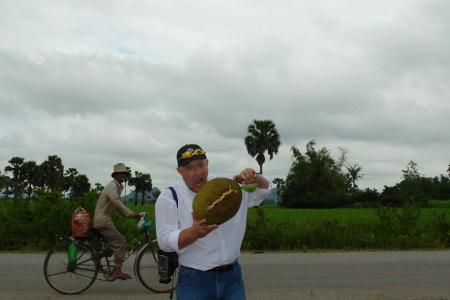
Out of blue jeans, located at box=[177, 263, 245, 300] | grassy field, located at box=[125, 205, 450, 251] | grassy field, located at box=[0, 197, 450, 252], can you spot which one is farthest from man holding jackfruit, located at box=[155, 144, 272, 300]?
grassy field, located at box=[125, 205, 450, 251]

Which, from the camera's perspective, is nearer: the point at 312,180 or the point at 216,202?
the point at 216,202

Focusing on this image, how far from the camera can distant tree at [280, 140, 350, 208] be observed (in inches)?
2893

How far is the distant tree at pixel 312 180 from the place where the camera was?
7347cm

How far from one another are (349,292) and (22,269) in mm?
6650

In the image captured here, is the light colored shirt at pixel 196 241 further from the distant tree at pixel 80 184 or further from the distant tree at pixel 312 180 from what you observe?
the distant tree at pixel 80 184

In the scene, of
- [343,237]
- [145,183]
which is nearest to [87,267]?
[343,237]

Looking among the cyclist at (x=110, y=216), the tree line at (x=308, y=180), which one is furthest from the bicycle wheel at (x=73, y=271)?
the tree line at (x=308, y=180)

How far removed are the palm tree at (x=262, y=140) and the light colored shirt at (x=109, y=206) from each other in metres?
54.8

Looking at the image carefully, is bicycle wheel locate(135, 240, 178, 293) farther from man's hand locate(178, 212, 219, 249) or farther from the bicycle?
man's hand locate(178, 212, 219, 249)

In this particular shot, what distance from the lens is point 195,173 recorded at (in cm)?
309

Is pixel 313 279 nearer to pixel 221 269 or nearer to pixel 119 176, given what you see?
pixel 119 176

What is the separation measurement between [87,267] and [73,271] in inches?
9.2

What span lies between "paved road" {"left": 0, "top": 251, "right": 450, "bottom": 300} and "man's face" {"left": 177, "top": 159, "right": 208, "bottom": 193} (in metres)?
4.33

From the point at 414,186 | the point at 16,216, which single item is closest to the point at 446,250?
the point at 16,216
